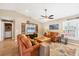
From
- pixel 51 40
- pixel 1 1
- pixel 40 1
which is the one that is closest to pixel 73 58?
pixel 51 40

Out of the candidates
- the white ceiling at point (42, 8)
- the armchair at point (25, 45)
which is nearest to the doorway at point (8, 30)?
the armchair at point (25, 45)

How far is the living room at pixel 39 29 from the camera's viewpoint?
2.05 m

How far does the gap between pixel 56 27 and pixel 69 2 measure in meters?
0.58

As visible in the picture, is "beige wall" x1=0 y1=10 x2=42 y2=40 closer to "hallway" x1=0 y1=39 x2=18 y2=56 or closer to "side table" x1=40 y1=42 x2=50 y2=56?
"hallway" x1=0 y1=39 x2=18 y2=56

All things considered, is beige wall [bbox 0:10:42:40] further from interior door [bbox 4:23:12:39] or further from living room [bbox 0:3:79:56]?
interior door [bbox 4:23:12:39]

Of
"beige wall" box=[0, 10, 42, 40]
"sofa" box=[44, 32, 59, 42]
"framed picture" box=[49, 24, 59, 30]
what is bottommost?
"sofa" box=[44, 32, 59, 42]

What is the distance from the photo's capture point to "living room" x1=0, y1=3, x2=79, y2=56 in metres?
2.05

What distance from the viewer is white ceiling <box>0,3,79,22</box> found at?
206cm

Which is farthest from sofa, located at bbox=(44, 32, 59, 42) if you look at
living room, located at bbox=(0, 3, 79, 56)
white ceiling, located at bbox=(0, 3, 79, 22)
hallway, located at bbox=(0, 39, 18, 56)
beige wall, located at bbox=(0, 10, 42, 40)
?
hallway, located at bbox=(0, 39, 18, 56)

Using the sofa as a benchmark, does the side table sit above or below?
below

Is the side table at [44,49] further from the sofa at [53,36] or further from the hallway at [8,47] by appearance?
the hallway at [8,47]

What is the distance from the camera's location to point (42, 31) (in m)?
2.14

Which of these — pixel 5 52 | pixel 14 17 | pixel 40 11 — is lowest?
pixel 5 52

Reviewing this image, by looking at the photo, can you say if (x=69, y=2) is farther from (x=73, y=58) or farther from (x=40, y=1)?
(x=73, y=58)
